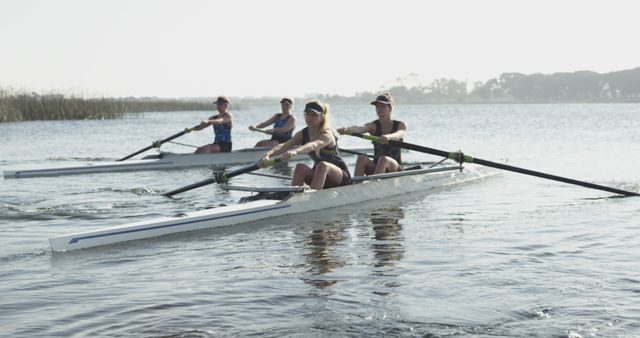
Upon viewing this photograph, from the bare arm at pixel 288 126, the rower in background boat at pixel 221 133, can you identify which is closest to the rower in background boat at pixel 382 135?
the bare arm at pixel 288 126

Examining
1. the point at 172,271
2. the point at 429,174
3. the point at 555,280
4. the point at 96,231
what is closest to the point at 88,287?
the point at 172,271

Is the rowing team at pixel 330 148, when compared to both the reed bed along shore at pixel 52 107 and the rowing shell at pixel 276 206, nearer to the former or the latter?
the rowing shell at pixel 276 206

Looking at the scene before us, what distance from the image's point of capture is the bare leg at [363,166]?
504 inches

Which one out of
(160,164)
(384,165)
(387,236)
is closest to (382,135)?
(384,165)

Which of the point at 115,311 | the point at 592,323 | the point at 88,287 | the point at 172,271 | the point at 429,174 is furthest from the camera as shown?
the point at 429,174

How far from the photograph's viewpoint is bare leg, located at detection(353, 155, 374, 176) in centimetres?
1279

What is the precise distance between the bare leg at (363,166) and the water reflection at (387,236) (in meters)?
0.85

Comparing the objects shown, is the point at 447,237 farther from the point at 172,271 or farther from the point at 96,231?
the point at 96,231

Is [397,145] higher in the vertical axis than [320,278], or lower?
higher

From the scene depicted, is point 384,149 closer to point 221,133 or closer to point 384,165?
point 384,165

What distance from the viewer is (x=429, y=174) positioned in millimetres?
14398

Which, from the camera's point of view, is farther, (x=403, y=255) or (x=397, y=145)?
(x=397, y=145)

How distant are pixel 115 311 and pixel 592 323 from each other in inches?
155

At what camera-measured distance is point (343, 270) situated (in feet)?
25.8
